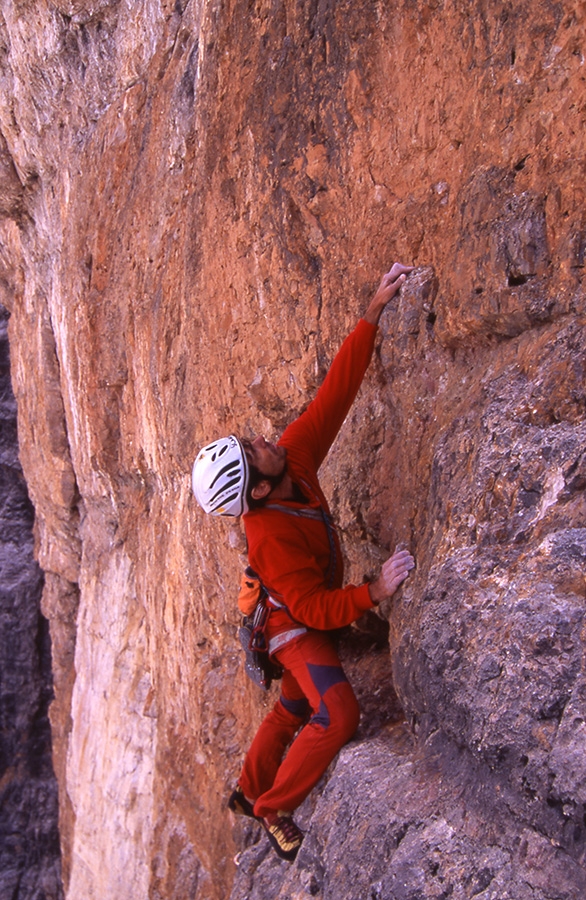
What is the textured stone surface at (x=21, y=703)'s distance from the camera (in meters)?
12.5

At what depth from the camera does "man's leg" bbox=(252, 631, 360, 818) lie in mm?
3840

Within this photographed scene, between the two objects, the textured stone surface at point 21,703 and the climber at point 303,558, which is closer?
the climber at point 303,558

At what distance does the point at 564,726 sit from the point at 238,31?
4327 mm

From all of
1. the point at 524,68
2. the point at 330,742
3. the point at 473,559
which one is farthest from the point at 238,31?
the point at 330,742

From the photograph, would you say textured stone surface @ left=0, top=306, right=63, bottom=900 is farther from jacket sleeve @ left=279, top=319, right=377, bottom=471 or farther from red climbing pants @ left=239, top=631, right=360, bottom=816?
jacket sleeve @ left=279, top=319, right=377, bottom=471

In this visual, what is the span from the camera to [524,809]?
2576mm

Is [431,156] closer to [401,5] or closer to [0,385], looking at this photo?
[401,5]

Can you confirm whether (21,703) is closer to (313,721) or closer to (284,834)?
(284,834)

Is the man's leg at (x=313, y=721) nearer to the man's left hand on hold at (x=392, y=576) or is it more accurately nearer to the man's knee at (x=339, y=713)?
the man's knee at (x=339, y=713)

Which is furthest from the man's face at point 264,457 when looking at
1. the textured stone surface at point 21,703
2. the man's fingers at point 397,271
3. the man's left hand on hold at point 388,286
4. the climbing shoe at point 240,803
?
the textured stone surface at point 21,703

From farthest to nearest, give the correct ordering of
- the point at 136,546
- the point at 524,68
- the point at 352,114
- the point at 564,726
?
the point at 136,546, the point at 352,114, the point at 524,68, the point at 564,726

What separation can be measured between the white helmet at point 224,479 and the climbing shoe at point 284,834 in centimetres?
155

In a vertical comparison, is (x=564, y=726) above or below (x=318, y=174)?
below

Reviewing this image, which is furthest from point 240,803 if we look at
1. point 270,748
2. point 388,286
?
point 388,286
